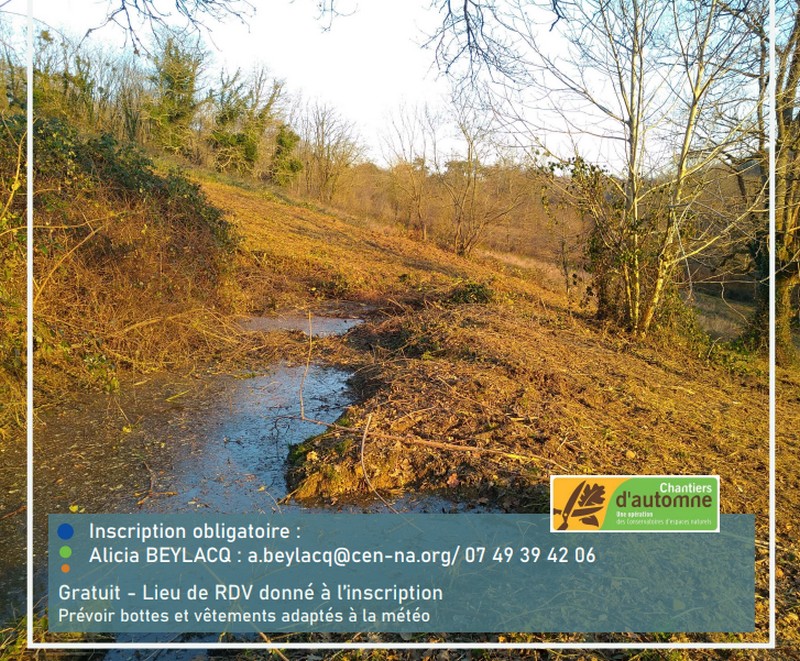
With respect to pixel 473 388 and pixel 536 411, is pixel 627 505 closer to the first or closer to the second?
pixel 536 411

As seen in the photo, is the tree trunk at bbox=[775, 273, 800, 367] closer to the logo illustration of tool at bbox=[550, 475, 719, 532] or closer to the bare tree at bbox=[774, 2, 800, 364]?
the bare tree at bbox=[774, 2, 800, 364]

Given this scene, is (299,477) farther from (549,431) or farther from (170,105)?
(170,105)

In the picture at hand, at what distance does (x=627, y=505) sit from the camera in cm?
315

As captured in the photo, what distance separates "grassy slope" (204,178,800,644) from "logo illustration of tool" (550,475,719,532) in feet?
1.43

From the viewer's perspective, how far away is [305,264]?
45.1 ft

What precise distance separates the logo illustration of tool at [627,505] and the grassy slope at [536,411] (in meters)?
0.44

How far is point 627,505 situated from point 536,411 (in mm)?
1856

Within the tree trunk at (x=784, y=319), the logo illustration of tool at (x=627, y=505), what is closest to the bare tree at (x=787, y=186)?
the tree trunk at (x=784, y=319)

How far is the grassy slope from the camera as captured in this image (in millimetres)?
3977

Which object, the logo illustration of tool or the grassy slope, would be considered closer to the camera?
the logo illustration of tool

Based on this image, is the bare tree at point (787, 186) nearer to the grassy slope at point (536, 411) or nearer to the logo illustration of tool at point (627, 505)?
the grassy slope at point (536, 411)

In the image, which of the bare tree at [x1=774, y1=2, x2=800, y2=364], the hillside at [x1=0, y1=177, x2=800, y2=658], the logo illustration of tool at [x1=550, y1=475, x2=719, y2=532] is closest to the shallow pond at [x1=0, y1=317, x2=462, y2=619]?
the hillside at [x1=0, y1=177, x2=800, y2=658]

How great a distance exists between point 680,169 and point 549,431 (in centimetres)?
510

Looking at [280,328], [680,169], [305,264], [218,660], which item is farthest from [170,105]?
[218,660]
